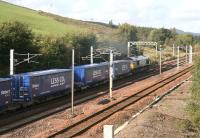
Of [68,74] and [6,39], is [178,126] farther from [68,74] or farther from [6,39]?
[6,39]

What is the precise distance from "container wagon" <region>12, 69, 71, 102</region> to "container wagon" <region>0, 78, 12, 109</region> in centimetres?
287

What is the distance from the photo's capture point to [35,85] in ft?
129

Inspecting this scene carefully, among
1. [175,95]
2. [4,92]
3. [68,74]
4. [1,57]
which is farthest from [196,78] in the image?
[1,57]

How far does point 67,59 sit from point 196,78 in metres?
47.7

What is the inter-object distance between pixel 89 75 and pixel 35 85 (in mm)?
15274

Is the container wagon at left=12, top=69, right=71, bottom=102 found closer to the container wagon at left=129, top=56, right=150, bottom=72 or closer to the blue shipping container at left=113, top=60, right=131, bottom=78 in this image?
the blue shipping container at left=113, top=60, right=131, bottom=78

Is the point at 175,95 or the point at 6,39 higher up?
the point at 6,39

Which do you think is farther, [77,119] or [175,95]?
[175,95]

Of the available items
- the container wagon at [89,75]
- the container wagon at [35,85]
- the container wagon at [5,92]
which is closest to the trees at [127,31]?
the container wagon at [89,75]

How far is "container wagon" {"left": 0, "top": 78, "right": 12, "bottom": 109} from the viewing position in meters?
33.5

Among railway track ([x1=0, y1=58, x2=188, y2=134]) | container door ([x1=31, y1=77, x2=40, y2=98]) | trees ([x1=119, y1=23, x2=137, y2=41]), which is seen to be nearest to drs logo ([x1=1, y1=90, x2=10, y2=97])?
railway track ([x1=0, y1=58, x2=188, y2=134])

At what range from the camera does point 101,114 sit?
3431 centimetres

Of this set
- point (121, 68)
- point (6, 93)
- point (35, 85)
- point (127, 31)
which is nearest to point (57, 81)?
point (35, 85)

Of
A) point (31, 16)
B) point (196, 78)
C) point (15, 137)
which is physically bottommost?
point (15, 137)
